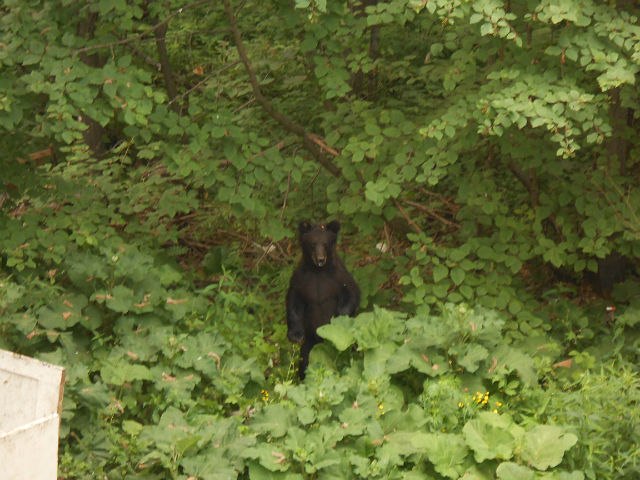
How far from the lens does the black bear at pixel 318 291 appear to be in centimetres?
800

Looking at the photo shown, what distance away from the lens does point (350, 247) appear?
10062 millimetres

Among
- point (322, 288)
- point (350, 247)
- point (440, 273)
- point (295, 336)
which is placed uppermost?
point (322, 288)

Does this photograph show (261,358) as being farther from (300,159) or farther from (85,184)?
(85,184)

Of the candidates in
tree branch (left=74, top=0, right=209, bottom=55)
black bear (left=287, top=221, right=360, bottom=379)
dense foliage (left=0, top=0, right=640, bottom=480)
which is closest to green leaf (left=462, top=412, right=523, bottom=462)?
dense foliage (left=0, top=0, right=640, bottom=480)

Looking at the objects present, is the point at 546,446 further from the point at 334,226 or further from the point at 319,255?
the point at 334,226

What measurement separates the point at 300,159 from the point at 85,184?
2.11 metres

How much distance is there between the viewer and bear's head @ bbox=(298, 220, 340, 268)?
7871 mm

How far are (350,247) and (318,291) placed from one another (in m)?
2.10

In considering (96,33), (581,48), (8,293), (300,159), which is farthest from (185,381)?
(581,48)

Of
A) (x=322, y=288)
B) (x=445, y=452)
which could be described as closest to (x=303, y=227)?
(x=322, y=288)

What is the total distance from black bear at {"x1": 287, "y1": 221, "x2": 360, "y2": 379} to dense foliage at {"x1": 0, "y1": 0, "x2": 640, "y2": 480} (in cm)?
33

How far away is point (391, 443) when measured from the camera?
6.48 meters

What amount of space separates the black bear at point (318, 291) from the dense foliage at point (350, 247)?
0.33m

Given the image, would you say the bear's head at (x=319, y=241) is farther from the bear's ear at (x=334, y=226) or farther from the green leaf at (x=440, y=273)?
the green leaf at (x=440, y=273)
